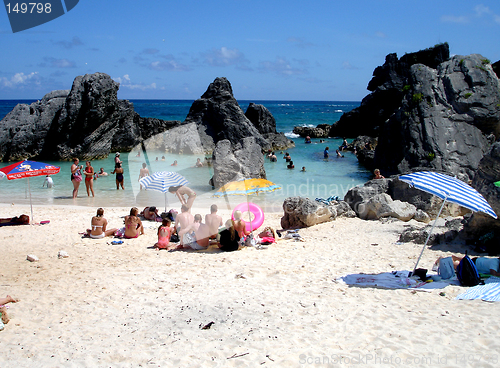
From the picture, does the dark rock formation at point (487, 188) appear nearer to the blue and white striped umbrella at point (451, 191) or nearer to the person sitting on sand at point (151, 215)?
the blue and white striped umbrella at point (451, 191)

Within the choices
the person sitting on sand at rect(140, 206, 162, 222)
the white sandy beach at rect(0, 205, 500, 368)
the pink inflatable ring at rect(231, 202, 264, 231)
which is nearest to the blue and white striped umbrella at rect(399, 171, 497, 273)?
the white sandy beach at rect(0, 205, 500, 368)

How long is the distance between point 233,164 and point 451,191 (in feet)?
43.1

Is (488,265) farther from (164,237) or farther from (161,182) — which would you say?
(161,182)

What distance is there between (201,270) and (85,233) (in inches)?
171

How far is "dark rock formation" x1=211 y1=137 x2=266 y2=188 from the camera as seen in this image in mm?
18672

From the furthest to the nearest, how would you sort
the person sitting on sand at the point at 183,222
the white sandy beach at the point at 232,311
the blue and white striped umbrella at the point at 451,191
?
1. the person sitting on sand at the point at 183,222
2. the blue and white striped umbrella at the point at 451,191
3. the white sandy beach at the point at 232,311

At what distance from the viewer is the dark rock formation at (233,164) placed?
18672 millimetres

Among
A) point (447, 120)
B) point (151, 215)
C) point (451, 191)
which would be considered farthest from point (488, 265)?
point (447, 120)

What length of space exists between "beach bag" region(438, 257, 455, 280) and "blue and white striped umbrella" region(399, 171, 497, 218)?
3.48ft

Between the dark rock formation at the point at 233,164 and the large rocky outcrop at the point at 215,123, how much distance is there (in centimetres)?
1108

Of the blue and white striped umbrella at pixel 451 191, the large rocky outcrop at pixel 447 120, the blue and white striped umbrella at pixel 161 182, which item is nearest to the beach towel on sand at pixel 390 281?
the blue and white striped umbrella at pixel 451 191

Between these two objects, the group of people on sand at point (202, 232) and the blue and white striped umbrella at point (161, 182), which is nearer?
the group of people on sand at point (202, 232)

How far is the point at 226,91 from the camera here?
110 ft

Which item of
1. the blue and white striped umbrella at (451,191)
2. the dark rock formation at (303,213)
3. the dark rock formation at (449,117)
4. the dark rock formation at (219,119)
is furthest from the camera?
the dark rock formation at (219,119)
